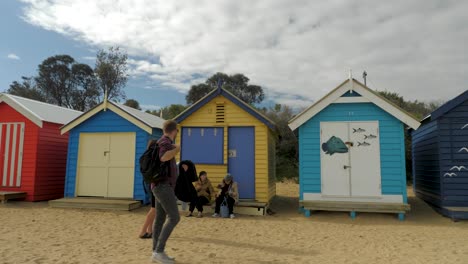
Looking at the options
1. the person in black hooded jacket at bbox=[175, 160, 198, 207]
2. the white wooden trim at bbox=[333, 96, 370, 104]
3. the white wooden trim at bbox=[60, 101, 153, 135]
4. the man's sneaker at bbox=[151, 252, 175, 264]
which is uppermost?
the white wooden trim at bbox=[333, 96, 370, 104]

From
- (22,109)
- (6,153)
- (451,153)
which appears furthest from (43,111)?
(451,153)

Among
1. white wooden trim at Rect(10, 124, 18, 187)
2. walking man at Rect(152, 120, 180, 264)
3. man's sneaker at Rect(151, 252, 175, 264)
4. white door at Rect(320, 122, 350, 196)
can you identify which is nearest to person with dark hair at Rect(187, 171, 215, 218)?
white door at Rect(320, 122, 350, 196)

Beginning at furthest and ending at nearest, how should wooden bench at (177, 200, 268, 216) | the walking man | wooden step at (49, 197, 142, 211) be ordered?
wooden step at (49, 197, 142, 211)
wooden bench at (177, 200, 268, 216)
the walking man

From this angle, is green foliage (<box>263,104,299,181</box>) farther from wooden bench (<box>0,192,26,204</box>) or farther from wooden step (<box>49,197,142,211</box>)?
wooden bench (<box>0,192,26,204</box>)

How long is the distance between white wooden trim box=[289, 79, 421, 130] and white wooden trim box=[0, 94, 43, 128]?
778cm

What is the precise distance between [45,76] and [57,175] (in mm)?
33140

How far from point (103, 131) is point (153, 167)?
22.2 ft

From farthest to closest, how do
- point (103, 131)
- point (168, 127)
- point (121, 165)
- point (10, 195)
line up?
point (103, 131), point (121, 165), point (10, 195), point (168, 127)

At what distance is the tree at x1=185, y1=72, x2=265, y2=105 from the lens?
132ft

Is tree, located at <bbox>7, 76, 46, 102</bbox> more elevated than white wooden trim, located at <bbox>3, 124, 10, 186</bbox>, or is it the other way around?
tree, located at <bbox>7, 76, 46, 102</bbox>

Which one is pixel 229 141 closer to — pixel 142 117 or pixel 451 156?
pixel 142 117

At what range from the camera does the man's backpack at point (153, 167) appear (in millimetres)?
4062

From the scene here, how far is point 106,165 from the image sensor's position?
10.0 meters

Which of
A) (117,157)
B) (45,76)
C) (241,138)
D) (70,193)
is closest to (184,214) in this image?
(241,138)
